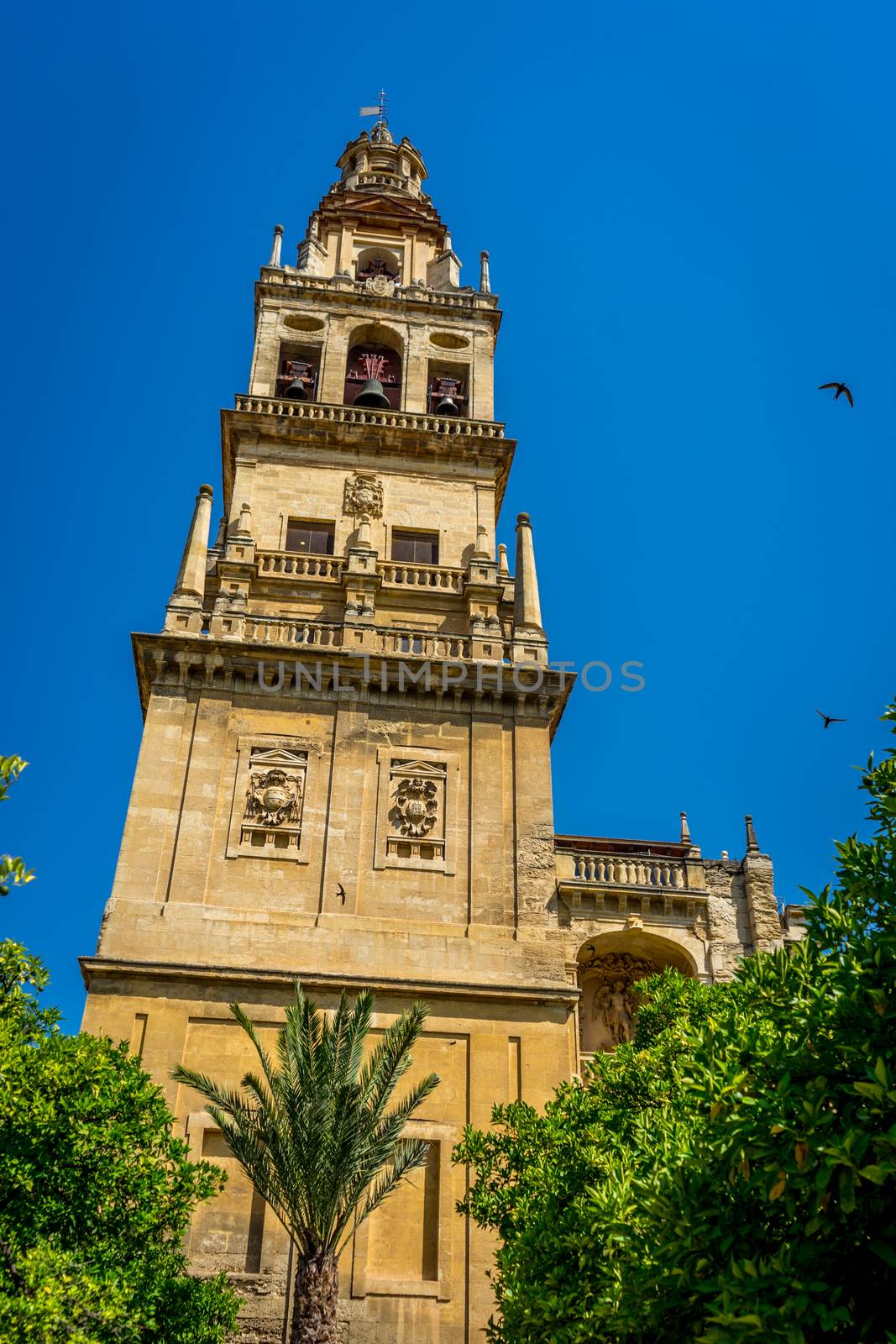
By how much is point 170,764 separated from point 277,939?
385 centimetres

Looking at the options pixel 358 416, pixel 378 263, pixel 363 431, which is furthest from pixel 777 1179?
pixel 378 263

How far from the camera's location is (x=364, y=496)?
30.0m

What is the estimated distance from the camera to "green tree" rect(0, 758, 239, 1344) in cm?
1396

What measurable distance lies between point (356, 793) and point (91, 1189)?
9835 millimetres

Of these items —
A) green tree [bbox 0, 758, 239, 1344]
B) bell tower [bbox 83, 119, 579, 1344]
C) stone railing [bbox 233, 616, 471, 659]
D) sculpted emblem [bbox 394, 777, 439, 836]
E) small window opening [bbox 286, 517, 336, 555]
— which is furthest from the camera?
small window opening [bbox 286, 517, 336, 555]

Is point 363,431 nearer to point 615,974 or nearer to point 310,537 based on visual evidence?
point 310,537

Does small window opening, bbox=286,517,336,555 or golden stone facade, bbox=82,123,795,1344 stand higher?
small window opening, bbox=286,517,336,555

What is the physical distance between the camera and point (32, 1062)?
15.3m

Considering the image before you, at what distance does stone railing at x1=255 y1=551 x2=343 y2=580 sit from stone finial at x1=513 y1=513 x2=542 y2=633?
12.5 feet

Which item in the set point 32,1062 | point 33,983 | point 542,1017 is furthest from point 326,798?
point 32,1062

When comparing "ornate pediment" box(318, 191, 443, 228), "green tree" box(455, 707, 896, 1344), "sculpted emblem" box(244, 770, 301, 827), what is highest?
"ornate pediment" box(318, 191, 443, 228)

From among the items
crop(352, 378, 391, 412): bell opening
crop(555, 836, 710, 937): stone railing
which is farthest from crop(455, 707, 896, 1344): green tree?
crop(352, 378, 391, 412): bell opening

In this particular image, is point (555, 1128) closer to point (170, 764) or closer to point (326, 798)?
point (326, 798)

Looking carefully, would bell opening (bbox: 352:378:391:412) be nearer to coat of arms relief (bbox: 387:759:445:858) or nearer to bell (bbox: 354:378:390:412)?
bell (bbox: 354:378:390:412)
